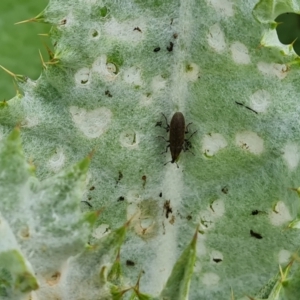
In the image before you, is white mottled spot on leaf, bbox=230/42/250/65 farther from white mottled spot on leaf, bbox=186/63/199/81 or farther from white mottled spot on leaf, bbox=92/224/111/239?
white mottled spot on leaf, bbox=92/224/111/239

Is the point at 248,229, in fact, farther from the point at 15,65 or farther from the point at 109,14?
the point at 15,65

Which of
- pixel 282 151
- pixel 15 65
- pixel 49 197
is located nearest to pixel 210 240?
pixel 282 151

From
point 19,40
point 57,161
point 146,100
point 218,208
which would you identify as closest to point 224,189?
point 218,208

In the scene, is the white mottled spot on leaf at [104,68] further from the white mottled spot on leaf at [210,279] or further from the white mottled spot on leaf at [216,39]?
the white mottled spot on leaf at [210,279]

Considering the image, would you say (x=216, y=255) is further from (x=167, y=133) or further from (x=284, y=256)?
(x=167, y=133)

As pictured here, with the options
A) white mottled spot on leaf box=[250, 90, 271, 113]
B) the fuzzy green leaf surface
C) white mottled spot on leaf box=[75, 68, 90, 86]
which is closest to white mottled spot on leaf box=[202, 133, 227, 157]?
the fuzzy green leaf surface

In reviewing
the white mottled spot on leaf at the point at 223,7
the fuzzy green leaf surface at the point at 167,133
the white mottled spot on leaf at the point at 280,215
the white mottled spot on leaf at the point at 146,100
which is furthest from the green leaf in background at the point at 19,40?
the white mottled spot on leaf at the point at 280,215
